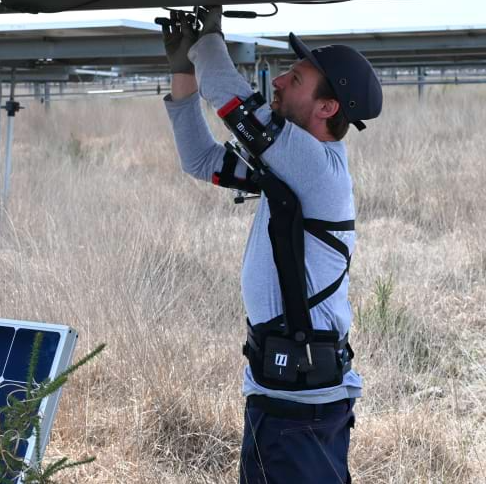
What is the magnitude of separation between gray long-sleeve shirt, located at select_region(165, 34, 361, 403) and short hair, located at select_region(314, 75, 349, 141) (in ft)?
0.12

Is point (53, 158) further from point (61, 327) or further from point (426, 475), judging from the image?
point (61, 327)

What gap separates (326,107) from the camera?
240 centimetres

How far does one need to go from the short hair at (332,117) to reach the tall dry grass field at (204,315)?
150 centimetres

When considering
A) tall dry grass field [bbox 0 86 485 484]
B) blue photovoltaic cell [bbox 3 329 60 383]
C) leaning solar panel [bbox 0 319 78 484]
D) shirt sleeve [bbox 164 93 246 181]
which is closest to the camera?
leaning solar panel [bbox 0 319 78 484]

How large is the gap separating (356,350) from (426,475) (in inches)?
53.3

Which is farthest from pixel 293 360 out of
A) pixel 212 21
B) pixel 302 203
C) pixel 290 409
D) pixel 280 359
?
pixel 212 21

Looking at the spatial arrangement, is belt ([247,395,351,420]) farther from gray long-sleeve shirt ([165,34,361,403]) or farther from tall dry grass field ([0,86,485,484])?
tall dry grass field ([0,86,485,484])

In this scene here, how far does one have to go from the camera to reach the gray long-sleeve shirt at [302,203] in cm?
228

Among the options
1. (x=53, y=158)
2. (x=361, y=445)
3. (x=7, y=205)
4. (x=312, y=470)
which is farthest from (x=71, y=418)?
(x=53, y=158)

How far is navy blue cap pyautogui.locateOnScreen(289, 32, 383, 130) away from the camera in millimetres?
2371

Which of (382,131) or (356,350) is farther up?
(382,131)

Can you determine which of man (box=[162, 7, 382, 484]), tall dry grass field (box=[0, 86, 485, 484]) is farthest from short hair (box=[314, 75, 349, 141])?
tall dry grass field (box=[0, 86, 485, 484])

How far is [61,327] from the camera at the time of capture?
7.22 ft

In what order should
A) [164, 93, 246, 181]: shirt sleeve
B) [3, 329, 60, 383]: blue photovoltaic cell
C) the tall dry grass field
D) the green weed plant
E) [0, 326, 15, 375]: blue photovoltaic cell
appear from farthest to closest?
the tall dry grass field, [164, 93, 246, 181]: shirt sleeve, [0, 326, 15, 375]: blue photovoltaic cell, [3, 329, 60, 383]: blue photovoltaic cell, the green weed plant
